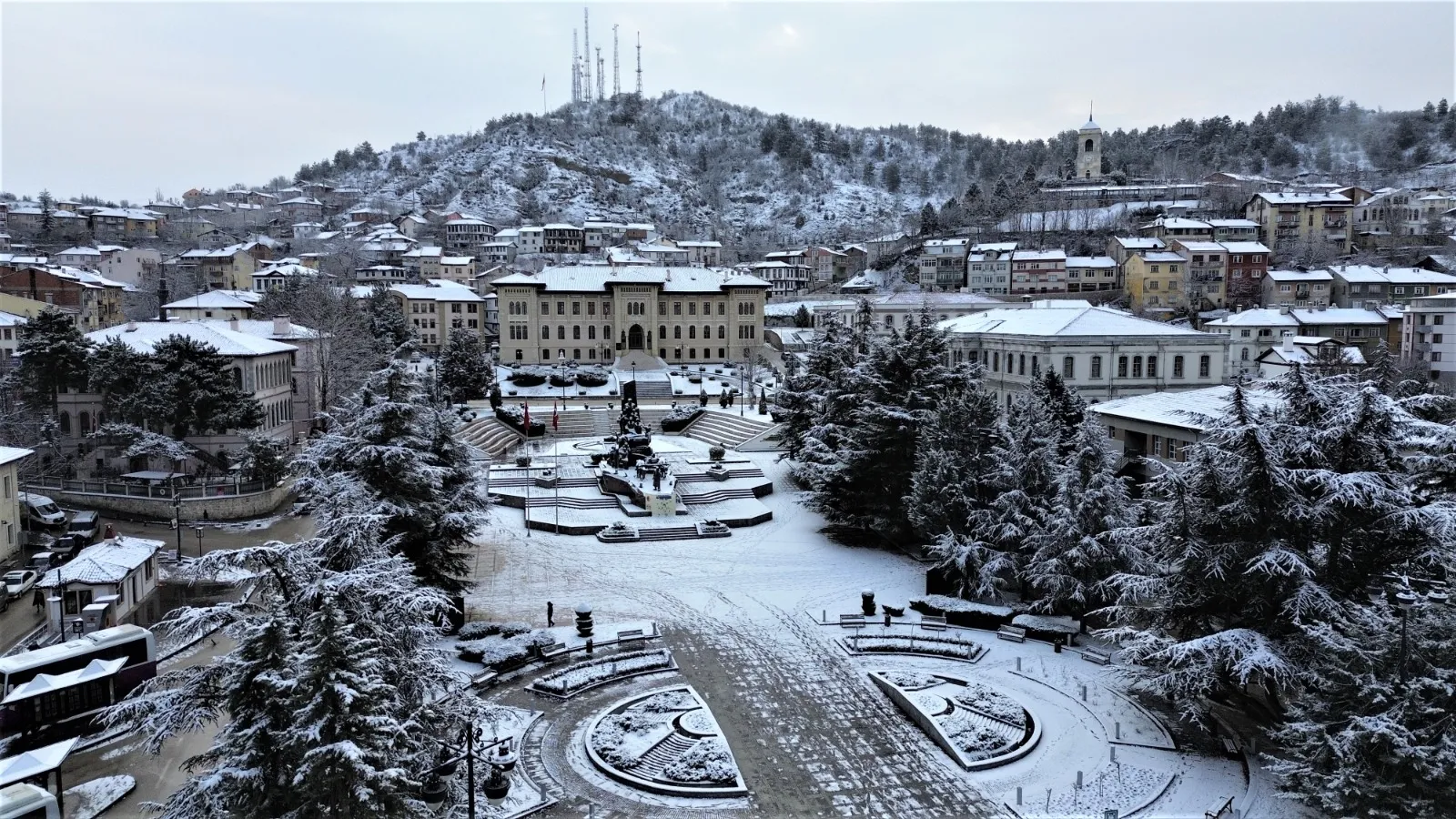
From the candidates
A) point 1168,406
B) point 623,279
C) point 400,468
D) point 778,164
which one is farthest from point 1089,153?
point 400,468

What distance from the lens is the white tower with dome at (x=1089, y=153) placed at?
433 feet

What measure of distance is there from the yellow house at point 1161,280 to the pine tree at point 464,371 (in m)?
58.0

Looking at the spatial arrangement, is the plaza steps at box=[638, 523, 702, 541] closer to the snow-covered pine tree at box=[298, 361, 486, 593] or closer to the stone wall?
the snow-covered pine tree at box=[298, 361, 486, 593]

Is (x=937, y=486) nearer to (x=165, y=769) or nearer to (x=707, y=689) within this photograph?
(x=707, y=689)

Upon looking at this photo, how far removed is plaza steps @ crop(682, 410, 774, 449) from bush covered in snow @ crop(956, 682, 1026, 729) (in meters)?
28.9

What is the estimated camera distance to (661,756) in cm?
1619

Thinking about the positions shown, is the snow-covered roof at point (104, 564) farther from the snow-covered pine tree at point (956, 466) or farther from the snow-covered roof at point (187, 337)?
the snow-covered pine tree at point (956, 466)

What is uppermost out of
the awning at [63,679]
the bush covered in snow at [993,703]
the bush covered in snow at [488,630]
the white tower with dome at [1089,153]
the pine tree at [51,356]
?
the white tower with dome at [1089,153]

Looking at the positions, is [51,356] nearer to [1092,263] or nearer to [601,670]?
[601,670]

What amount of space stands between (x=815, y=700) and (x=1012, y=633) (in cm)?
614

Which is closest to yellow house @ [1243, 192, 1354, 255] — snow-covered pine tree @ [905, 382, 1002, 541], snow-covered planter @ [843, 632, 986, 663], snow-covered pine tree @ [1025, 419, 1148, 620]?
snow-covered pine tree @ [905, 382, 1002, 541]

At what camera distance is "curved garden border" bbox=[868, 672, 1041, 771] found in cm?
1571

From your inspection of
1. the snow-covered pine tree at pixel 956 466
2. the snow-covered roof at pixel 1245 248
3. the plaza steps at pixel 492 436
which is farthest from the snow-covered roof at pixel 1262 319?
the plaza steps at pixel 492 436

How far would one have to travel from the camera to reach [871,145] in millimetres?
197500
